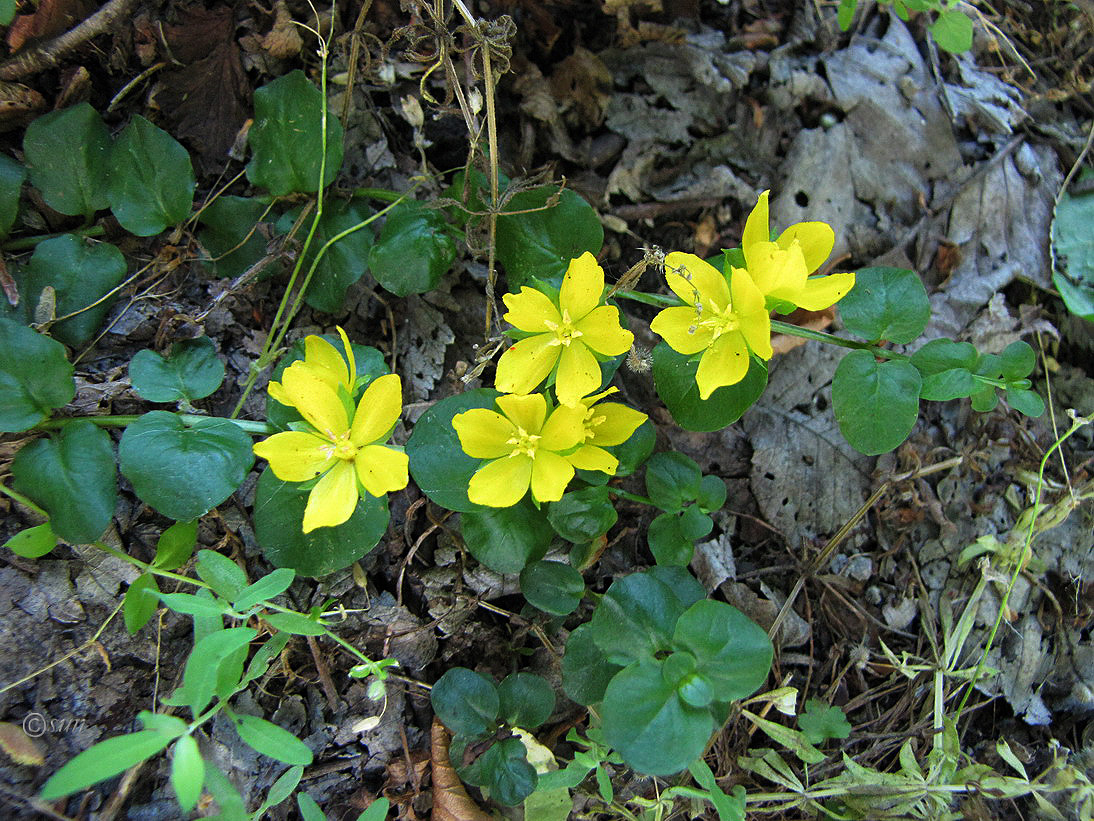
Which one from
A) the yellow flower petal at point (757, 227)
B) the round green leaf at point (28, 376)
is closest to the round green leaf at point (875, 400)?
the yellow flower petal at point (757, 227)

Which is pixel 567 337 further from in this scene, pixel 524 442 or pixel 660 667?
pixel 660 667

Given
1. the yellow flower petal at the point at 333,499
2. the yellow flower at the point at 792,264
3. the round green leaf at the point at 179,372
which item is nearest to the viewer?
the yellow flower at the point at 792,264

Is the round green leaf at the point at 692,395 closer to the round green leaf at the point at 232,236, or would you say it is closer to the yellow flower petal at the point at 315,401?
the yellow flower petal at the point at 315,401

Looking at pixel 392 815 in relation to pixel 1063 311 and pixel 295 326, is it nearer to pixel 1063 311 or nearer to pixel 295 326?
pixel 295 326

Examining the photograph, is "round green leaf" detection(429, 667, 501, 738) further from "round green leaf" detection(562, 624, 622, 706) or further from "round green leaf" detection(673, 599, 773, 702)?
"round green leaf" detection(673, 599, 773, 702)

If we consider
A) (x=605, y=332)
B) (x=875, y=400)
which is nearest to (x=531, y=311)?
(x=605, y=332)

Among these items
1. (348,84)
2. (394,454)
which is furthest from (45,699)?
(348,84)
